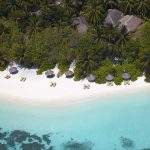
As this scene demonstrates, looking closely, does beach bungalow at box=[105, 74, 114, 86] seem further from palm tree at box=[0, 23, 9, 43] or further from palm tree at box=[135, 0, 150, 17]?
palm tree at box=[0, 23, 9, 43]

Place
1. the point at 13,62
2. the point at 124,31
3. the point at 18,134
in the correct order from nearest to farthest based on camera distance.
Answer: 1. the point at 18,134
2. the point at 124,31
3. the point at 13,62

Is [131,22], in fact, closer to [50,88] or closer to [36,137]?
[50,88]

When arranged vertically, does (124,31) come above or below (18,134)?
above

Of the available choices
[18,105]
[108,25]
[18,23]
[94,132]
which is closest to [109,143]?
[94,132]

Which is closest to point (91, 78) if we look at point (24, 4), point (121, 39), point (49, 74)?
point (49, 74)

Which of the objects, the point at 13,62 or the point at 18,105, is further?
the point at 13,62

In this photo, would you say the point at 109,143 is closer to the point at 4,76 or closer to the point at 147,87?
the point at 147,87

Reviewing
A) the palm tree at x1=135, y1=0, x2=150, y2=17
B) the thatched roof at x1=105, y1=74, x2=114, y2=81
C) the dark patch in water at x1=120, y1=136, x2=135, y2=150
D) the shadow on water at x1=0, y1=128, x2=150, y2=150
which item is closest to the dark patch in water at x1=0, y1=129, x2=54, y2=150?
the shadow on water at x1=0, y1=128, x2=150, y2=150
